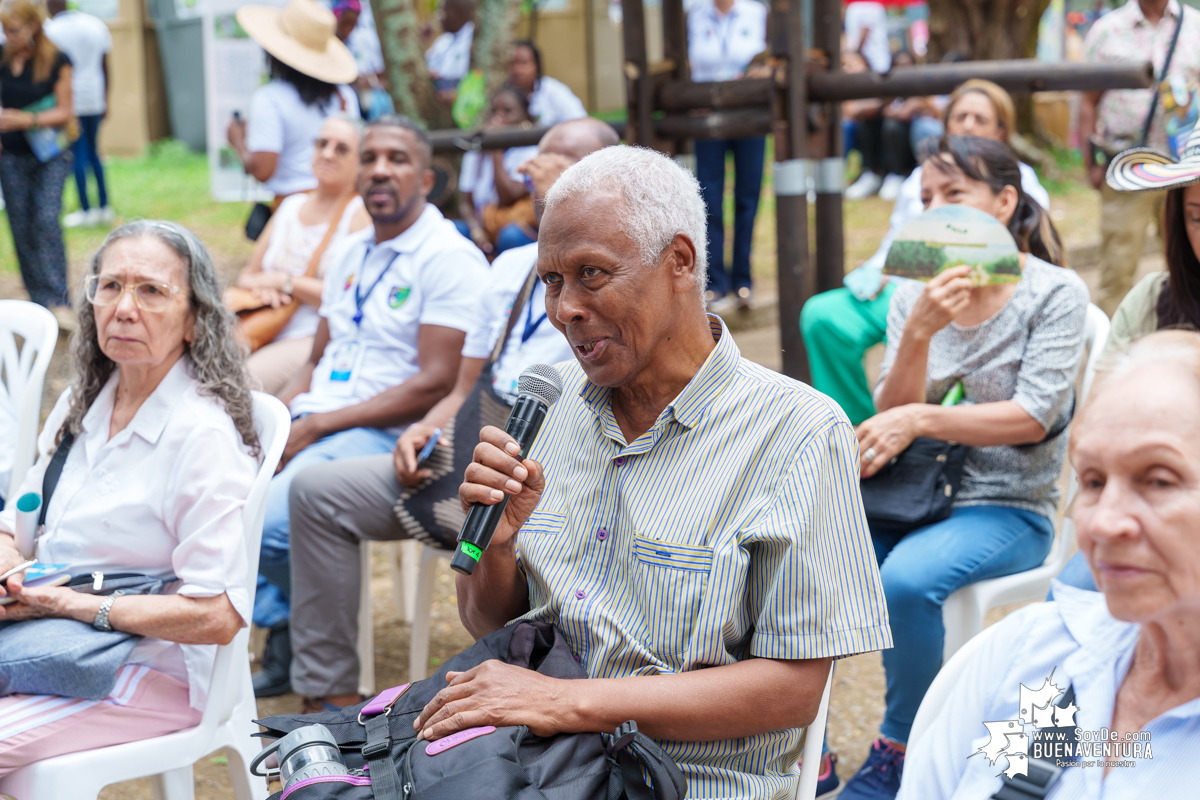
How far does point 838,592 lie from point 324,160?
3.54 meters

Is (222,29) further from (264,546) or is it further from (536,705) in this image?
(536,705)

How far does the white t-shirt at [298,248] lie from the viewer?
4727 millimetres

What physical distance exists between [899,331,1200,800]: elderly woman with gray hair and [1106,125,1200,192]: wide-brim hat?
1280mm

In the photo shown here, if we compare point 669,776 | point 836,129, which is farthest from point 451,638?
point 836,129

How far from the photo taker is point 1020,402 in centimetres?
287

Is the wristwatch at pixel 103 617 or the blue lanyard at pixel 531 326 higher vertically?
the blue lanyard at pixel 531 326

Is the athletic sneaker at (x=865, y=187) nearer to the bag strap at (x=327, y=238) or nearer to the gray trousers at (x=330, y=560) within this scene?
the bag strap at (x=327, y=238)

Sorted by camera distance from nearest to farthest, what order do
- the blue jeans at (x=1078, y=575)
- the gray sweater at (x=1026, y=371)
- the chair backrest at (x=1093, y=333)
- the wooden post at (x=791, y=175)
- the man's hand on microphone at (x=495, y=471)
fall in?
1. the man's hand on microphone at (x=495, y=471)
2. the blue jeans at (x=1078, y=575)
3. the gray sweater at (x=1026, y=371)
4. the chair backrest at (x=1093, y=333)
5. the wooden post at (x=791, y=175)

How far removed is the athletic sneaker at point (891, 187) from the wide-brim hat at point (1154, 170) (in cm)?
1041

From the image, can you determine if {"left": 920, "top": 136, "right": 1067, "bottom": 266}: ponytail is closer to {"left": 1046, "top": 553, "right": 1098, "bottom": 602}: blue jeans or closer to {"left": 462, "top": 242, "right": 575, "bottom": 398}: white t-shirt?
{"left": 1046, "top": 553, "right": 1098, "bottom": 602}: blue jeans

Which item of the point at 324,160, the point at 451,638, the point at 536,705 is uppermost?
the point at 324,160

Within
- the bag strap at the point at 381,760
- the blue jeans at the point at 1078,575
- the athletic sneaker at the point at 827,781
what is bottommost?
the athletic sneaker at the point at 827,781

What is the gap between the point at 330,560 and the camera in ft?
11.3

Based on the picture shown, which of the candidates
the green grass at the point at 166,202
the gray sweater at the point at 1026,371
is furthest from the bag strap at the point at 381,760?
the green grass at the point at 166,202
